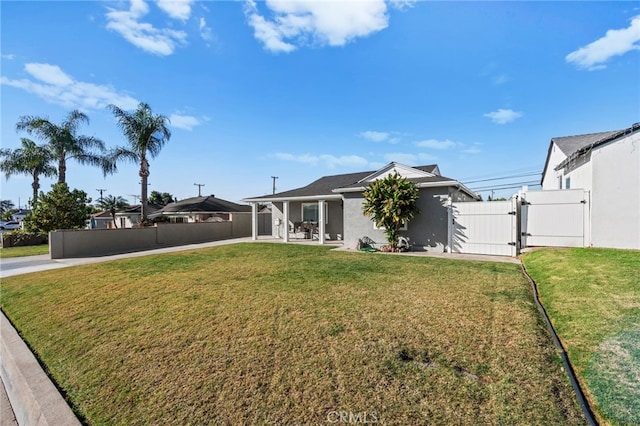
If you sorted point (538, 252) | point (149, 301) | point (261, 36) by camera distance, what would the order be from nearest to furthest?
point (149, 301) < point (538, 252) < point (261, 36)

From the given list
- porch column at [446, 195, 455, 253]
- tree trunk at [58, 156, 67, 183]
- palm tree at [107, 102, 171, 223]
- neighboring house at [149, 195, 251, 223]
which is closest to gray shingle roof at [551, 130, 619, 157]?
porch column at [446, 195, 455, 253]

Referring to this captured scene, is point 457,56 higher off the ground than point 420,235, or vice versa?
point 457,56

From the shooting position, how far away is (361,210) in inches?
518

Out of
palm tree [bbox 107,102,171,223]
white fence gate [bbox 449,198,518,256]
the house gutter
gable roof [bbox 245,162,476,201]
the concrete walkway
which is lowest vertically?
the concrete walkway

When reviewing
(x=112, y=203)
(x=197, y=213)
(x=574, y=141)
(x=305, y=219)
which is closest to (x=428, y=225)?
(x=305, y=219)

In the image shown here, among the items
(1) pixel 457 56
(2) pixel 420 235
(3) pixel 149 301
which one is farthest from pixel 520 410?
(1) pixel 457 56

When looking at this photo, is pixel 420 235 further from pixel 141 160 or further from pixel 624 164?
pixel 141 160

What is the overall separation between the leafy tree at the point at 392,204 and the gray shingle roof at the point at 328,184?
352 cm

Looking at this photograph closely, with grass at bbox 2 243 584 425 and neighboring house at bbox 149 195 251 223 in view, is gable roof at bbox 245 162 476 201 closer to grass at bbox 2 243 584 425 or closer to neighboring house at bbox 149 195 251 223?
grass at bbox 2 243 584 425

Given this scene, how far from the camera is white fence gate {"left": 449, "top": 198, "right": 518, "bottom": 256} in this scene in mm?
10242

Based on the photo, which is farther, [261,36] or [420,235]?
[420,235]

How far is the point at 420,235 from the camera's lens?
11844mm

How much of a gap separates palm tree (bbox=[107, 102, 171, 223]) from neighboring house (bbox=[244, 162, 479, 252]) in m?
8.39

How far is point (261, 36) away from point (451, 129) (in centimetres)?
1426
